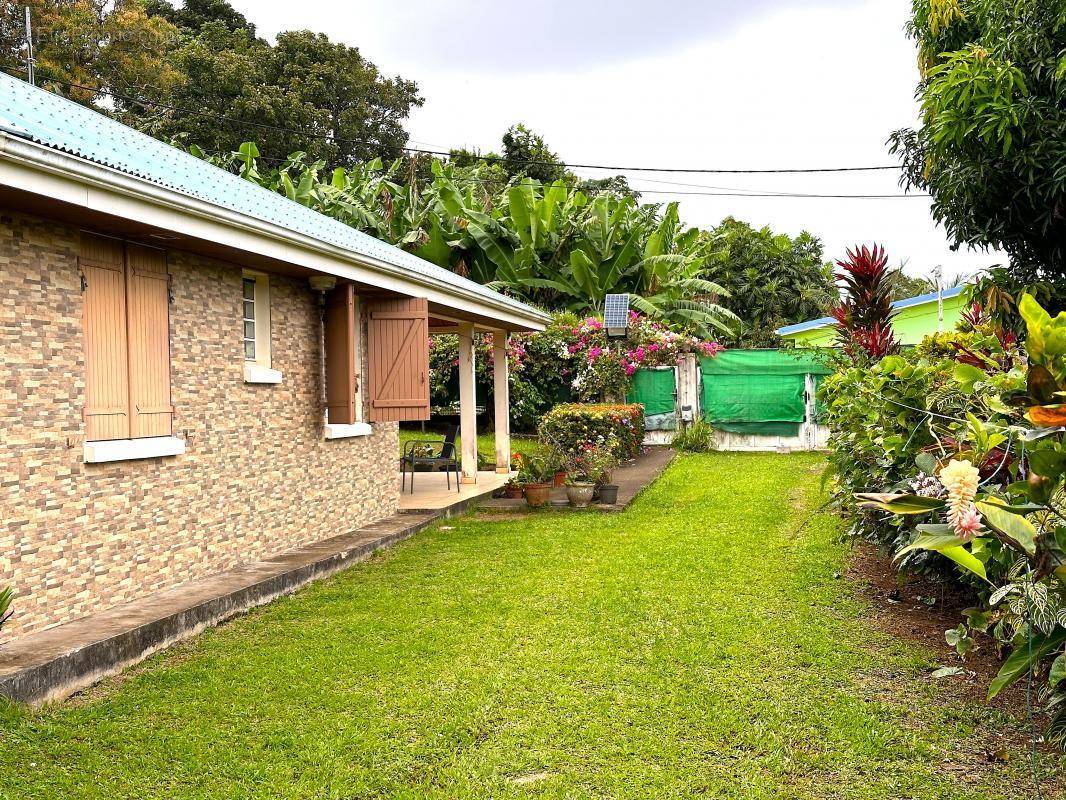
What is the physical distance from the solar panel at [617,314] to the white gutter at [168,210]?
9.90 m

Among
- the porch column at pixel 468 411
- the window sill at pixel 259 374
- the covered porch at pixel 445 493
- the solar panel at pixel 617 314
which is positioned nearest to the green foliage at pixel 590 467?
the covered porch at pixel 445 493

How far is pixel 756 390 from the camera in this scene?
65.8 ft

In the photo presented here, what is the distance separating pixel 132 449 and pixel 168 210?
1704 millimetres

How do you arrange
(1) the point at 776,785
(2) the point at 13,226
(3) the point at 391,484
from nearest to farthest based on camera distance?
(1) the point at 776,785
(2) the point at 13,226
(3) the point at 391,484

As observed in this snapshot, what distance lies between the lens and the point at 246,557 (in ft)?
26.8

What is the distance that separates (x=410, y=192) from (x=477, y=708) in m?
22.1

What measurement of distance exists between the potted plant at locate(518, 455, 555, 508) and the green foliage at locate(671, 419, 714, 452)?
7215 mm

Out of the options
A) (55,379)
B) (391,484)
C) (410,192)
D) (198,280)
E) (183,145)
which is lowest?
(391,484)

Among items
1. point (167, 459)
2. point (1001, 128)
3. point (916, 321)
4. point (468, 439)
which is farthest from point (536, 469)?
point (916, 321)

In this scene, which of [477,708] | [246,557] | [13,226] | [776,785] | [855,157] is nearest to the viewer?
[776,785]

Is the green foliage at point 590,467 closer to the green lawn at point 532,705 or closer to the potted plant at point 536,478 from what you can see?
the potted plant at point 536,478

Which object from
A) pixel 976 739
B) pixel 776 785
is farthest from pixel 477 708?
pixel 976 739

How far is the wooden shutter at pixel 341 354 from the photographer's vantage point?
9539mm

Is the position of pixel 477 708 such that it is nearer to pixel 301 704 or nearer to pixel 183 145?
pixel 301 704
